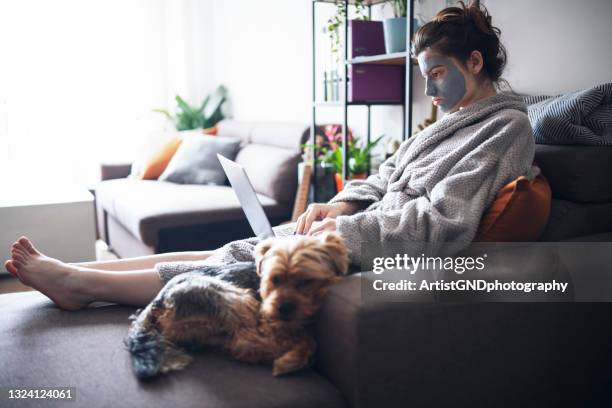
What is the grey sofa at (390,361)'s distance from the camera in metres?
1.01

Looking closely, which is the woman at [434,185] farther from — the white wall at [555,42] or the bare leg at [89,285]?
the white wall at [555,42]

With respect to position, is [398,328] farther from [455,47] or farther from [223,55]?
[223,55]

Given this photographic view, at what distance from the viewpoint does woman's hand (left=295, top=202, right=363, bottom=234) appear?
151cm

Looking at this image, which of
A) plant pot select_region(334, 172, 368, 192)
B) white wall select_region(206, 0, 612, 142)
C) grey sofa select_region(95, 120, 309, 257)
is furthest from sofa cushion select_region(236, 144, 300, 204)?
white wall select_region(206, 0, 612, 142)

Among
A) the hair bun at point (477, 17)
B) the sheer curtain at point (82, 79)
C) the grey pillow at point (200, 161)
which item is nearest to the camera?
the hair bun at point (477, 17)

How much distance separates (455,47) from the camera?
1486mm

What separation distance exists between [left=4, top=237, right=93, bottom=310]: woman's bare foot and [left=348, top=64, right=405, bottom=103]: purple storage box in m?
1.53

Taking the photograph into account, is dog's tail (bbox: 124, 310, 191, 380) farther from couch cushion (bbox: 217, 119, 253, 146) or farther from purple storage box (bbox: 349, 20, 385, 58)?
couch cushion (bbox: 217, 119, 253, 146)

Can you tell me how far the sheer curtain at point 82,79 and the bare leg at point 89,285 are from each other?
335 centimetres

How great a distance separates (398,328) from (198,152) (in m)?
2.75

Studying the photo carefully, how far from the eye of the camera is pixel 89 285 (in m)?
1.43

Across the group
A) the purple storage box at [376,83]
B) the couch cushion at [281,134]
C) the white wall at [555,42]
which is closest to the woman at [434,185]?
the white wall at [555,42]

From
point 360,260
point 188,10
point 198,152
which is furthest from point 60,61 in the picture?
point 360,260

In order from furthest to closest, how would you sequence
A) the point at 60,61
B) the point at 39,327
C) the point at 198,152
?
the point at 60,61, the point at 198,152, the point at 39,327
